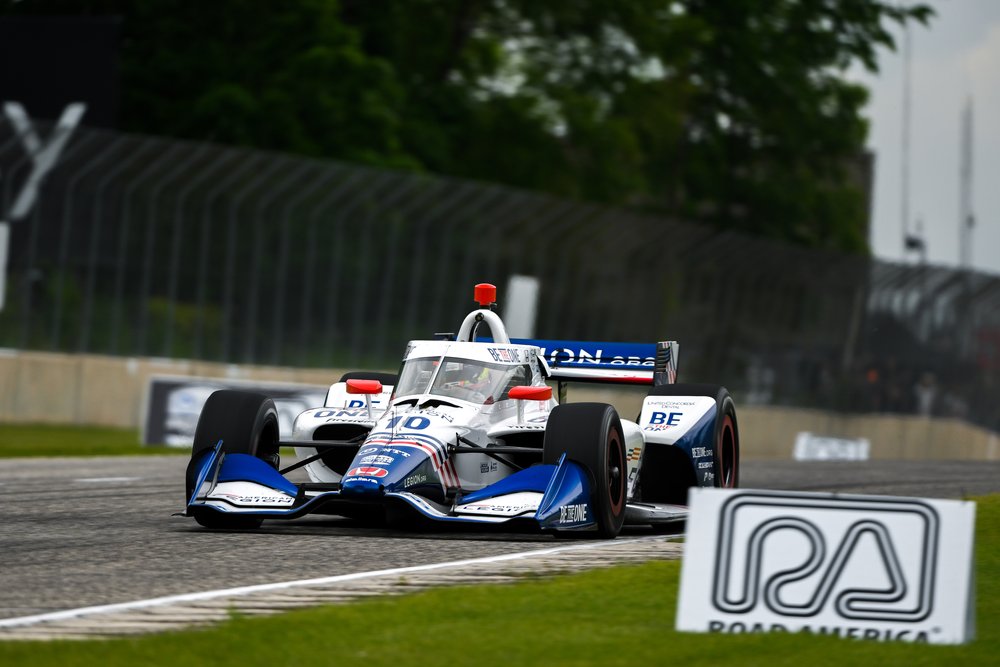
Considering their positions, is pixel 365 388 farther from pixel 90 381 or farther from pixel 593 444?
pixel 90 381

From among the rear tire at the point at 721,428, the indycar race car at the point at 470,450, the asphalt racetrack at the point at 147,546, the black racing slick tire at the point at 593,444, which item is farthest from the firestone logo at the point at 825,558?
the rear tire at the point at 721,428

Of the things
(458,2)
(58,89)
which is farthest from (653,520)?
(458,2)

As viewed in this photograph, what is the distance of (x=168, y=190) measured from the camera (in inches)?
993

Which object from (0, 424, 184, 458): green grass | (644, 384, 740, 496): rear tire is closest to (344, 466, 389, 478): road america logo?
(644, 384, 740, 496): rear tire

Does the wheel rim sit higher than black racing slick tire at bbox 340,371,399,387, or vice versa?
black racing slick tire at bbox 340,371,399,387

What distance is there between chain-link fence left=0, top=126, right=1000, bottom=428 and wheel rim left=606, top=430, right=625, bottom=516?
15.1 m

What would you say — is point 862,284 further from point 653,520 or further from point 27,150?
point 653,520

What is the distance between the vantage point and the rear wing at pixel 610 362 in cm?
1328

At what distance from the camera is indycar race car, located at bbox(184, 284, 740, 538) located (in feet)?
33.9

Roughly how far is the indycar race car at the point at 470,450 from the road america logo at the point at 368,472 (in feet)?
0.04

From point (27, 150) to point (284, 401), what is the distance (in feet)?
15.7

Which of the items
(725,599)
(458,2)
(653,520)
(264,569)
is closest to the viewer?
(725,599)

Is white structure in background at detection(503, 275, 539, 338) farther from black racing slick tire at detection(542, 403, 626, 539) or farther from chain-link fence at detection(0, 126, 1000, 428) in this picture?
black racing slick tire at detection(542, 403, 626, 539)

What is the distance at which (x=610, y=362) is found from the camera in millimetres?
13398
